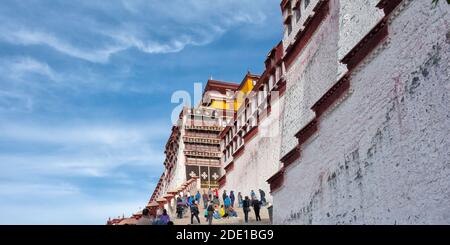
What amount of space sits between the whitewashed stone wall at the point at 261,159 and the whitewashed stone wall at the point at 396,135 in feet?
44.6

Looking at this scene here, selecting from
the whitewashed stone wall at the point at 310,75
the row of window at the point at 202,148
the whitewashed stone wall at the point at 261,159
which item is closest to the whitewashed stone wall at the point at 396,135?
the whitewashed stone wall at the point at 310,75

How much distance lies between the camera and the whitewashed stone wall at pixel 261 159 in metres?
29.0

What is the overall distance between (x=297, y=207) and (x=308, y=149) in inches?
86.7

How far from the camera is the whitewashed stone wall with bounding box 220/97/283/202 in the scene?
95.1 feet

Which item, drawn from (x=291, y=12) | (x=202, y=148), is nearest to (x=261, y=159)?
(x=291, y=12)

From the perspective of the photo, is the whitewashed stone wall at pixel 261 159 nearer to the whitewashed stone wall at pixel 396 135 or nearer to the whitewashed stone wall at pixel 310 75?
the whitewashed stone wall at pixel 310 75

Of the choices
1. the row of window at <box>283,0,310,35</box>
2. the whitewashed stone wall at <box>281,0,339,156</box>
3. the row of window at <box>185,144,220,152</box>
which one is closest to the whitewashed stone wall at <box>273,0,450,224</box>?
the whitewashed stone wall at <box>281,0,339,156</box>

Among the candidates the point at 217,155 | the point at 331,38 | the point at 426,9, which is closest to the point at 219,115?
the point at 217,155

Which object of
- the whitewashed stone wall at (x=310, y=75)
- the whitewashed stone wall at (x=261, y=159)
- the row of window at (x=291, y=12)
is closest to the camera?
the whitewashed stone wall at (x=310, y=75)

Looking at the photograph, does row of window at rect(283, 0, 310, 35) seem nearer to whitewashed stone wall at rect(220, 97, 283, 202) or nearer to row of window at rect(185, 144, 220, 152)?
whitewashed stone wall at rect(220, 97, 283, 202)
